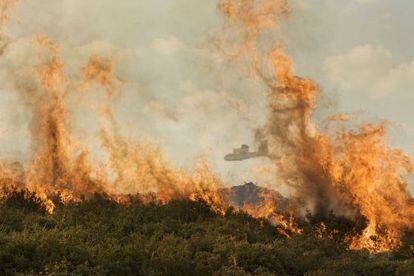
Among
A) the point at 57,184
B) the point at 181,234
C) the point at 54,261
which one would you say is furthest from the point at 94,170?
the point at 54,261

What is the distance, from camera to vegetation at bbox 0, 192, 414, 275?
12461mm

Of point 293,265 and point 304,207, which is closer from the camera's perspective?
point 293,265

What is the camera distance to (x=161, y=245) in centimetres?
1466

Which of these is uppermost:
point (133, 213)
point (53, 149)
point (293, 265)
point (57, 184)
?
point (53, 149)

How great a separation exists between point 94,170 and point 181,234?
694cm

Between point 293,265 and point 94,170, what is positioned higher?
point 94,170

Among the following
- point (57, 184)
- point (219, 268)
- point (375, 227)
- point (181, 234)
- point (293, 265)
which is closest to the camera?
point (219, 268)

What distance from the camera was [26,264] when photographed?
1201cm

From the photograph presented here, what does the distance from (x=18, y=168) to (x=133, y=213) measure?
678 cm

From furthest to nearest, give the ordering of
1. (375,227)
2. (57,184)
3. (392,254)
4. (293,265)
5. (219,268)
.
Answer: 1. (57,184)
2. (375,227)
3. (392,254)
4. (293,265)
5. (219,268)

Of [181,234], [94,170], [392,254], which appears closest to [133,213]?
[181,234]

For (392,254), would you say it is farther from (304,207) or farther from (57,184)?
(57,184)

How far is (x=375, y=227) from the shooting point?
2119cm

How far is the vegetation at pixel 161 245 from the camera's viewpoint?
40.9 ft
